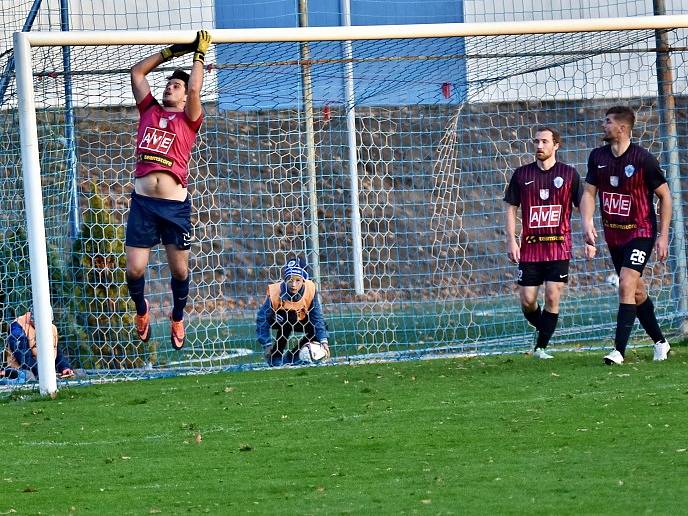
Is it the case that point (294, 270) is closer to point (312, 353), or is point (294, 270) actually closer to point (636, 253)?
point (312, 353)

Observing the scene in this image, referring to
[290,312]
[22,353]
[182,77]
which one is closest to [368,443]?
[182,77]

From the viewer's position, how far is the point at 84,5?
15.9 m

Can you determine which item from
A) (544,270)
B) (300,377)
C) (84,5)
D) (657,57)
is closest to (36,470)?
(300,377)

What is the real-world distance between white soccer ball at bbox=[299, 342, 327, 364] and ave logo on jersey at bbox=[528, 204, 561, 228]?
2.44 m

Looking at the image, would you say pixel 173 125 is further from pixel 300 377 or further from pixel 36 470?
pixel 36 470

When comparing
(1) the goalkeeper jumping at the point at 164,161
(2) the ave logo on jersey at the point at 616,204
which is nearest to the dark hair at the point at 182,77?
(1) the goalkeeper jumping at the point at 164,161

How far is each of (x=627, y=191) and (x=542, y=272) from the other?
1.33 meters

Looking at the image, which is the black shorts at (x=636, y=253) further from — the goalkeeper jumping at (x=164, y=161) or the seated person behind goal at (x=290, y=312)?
the goalkeeper jumping at (x=164, y=161)

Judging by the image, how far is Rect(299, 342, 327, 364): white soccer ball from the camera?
11.9 meters

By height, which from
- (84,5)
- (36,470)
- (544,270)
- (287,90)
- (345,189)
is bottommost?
(36,470)

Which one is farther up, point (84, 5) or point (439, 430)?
point (84, 5)

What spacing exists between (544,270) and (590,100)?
5.18 metres

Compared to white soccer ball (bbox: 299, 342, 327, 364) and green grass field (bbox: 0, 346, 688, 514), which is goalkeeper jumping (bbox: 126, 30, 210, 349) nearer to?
green grass field (bbox: 0, 346, 688, 514)

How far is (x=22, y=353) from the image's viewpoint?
449 inches
